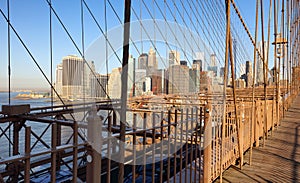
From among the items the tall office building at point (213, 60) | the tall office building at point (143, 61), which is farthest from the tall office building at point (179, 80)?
the tall office building at point (213, 60)

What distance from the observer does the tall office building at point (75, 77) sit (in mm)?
3162

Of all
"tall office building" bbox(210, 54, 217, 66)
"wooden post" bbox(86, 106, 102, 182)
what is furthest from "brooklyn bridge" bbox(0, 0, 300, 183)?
"tall office building" bbox(210, 54, 217, 66)

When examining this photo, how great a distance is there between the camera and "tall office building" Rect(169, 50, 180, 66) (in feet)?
21.3

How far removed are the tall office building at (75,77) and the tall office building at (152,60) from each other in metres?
1.90

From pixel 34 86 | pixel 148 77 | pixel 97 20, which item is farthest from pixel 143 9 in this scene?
pixel 34 86

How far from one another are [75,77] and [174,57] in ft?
12.8

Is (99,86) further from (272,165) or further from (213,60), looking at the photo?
(213,60)

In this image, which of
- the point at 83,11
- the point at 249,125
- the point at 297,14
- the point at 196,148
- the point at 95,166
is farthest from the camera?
the point at 297,14

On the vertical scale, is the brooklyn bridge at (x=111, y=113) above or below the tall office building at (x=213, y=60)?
below

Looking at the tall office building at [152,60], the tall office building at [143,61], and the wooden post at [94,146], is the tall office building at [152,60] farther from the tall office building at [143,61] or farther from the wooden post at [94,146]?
the wooden post at [94,146]

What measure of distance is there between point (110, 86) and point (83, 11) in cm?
121

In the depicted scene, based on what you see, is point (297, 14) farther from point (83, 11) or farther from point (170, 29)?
point (83, 11)

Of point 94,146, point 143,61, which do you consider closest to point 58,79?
point 143,61

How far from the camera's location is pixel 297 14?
12648 mm
